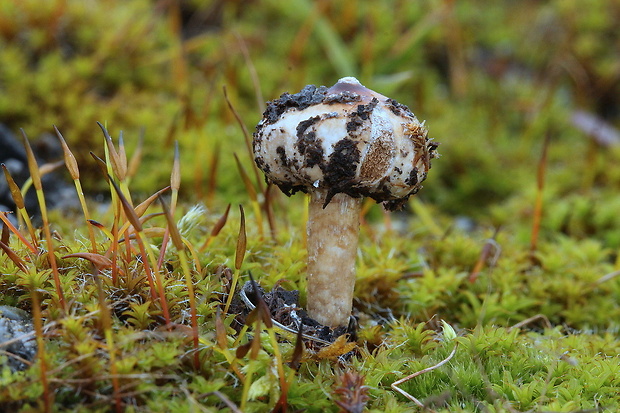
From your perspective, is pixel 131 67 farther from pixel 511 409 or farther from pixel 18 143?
pixel 511 409

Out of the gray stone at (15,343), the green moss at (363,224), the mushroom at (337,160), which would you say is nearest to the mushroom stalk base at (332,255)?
the mushroom at (337,160)

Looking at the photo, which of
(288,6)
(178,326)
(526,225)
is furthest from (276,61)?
(178,326)

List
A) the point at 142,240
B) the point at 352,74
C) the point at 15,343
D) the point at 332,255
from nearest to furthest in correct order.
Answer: the point at 15,343 → the point at 142,240 → the point at 332,255 → the point at 352,74

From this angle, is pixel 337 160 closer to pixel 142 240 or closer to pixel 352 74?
pixel 142 240

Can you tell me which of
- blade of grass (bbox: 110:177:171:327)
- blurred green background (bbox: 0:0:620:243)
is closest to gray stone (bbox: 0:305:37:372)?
blade of grass (bbox: 110:177:171:327)

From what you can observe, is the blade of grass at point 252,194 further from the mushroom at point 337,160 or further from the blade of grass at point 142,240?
the blade of grass at point 142,240

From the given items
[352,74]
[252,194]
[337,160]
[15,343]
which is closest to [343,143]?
[337,160]

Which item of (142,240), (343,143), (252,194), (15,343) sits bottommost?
(15,343)

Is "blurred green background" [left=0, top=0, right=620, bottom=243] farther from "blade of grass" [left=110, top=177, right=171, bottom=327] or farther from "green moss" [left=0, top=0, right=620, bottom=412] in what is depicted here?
"blade of grass" [left=110, top=177, right=171, bottom=327]
